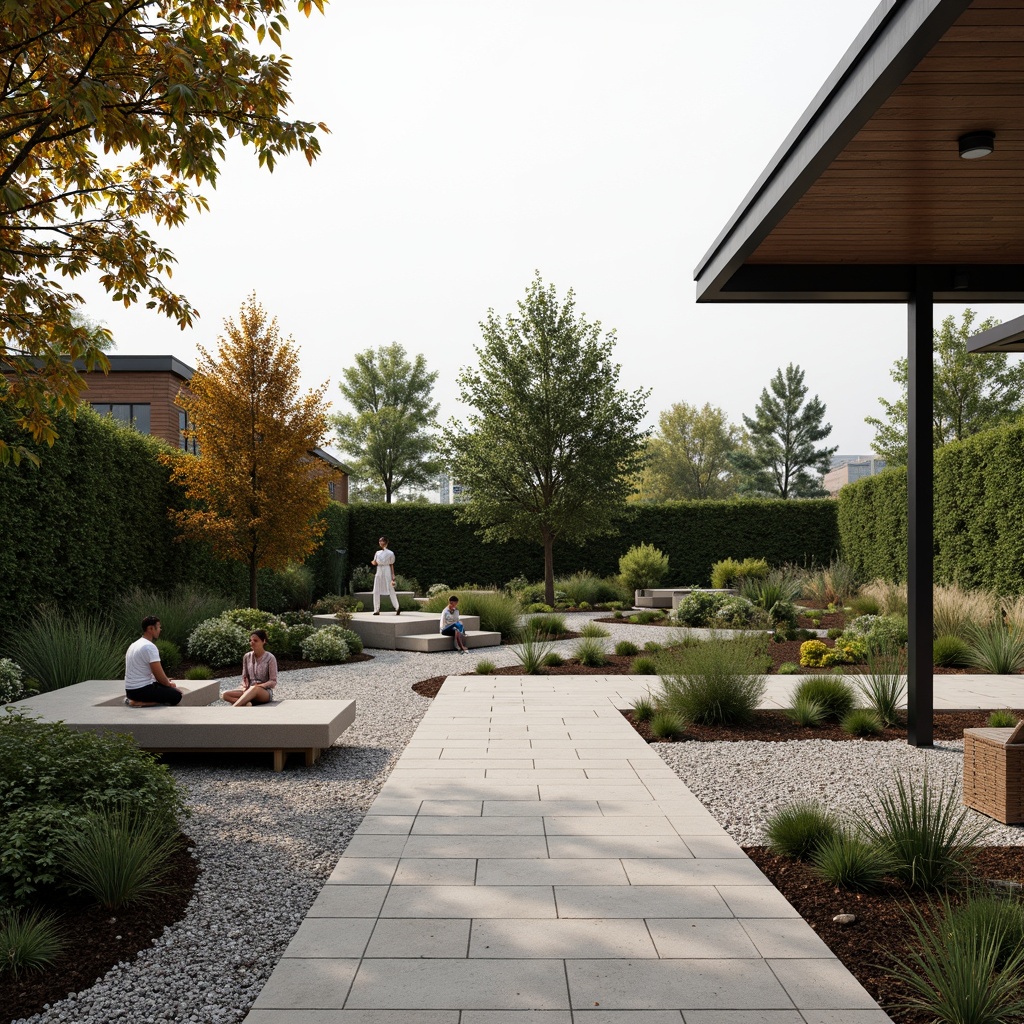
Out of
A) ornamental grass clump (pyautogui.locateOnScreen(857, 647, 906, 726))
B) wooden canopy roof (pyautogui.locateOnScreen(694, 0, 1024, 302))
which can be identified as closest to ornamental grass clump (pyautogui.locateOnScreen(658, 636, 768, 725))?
ornamental grass clump (pyautogui.locateOnScreen(857, 647, 906, 726))

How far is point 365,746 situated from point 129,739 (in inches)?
108

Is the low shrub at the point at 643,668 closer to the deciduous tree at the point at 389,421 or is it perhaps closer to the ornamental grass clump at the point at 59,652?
the ornamental grass clump at the point at 59,652

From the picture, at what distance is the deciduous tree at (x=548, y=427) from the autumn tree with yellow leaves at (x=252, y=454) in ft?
24.5

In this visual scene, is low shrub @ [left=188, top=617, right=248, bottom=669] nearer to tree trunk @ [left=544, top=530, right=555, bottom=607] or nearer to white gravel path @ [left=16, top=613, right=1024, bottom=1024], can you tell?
white gravel path @ [left=16, top=613, right=1024, bottom=1024]

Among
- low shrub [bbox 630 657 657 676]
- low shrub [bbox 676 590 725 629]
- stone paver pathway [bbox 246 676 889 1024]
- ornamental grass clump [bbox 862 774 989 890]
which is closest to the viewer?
stone paver pathway [bbox 246 676 889 1024]

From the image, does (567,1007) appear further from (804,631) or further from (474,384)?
(474,384)

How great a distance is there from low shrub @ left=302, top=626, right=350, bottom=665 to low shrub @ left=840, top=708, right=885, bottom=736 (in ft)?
25.4

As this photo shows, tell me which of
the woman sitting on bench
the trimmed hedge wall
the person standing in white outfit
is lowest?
the woman sitting on bench

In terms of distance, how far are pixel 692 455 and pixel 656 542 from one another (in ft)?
103

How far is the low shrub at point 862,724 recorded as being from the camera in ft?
25.5

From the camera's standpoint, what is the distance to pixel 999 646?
10883mm

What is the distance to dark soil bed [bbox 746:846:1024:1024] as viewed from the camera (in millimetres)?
3209

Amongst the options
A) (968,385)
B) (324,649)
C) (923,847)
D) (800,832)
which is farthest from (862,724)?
(968,385)

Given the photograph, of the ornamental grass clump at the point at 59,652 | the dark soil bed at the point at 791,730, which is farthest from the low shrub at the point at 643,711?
the ornamental grass clump at the point at 59,652
